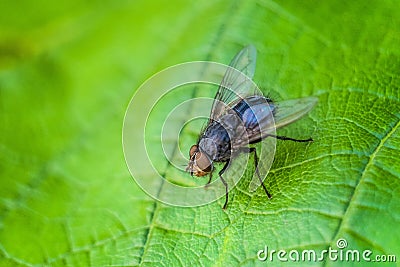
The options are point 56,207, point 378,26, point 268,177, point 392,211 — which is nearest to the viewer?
point 392,211

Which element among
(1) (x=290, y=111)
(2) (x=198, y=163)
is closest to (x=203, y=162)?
(2) (x=198, y=163)

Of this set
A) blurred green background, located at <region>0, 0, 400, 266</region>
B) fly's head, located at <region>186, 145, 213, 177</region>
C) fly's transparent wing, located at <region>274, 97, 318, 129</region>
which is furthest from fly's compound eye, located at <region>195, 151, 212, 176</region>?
fly's transparent wing, located at <region>274, 97, 318, 129</region>

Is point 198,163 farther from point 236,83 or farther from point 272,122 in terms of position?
point 236,83

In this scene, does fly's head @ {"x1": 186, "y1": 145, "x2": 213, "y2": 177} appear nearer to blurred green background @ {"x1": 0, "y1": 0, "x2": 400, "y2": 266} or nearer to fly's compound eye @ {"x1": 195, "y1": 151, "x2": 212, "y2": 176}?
fly's compound eye @ {"x1": 195, "y1": 151, "x2": 212, "y2": 176}

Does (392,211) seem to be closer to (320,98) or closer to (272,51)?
(320,98)

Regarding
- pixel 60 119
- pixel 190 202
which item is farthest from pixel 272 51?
pixel 60 119

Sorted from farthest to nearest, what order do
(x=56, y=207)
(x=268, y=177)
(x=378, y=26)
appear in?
(x=56, y=207), (x=378, y=26), (x=268, y=177)
